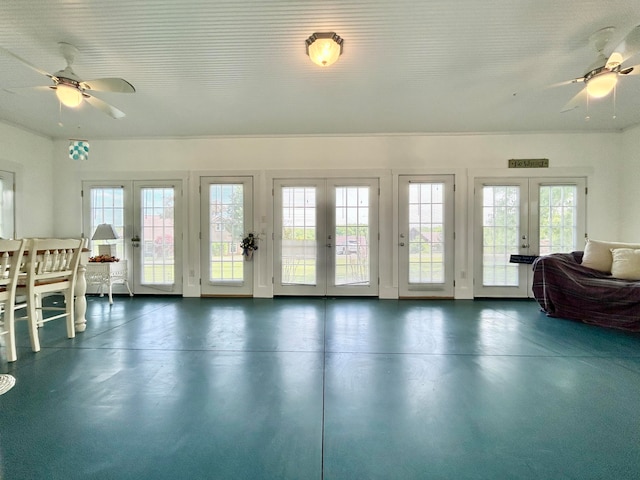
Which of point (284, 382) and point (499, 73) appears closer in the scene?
point (284, 382)

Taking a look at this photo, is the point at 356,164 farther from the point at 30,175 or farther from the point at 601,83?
the point at 30,175

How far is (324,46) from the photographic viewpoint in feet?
7.54

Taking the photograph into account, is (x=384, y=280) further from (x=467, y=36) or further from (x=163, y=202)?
(x=163, y=202)

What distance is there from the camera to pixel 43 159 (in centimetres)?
483

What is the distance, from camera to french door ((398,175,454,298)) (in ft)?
15.6

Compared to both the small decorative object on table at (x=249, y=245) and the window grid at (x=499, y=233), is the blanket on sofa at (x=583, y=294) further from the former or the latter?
the small decorative object on table at (x=249, y=245)

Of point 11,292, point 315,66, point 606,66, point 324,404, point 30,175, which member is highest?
point 315,66

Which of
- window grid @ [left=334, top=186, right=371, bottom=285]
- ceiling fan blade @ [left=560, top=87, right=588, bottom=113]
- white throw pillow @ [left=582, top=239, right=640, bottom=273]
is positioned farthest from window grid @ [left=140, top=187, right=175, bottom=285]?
white throw pillow @ [left=582, top=239, right=640, bottom=273]

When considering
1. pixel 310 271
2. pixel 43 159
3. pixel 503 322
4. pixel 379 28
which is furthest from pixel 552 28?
pixel 43 159

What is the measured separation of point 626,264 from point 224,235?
18.4 ft

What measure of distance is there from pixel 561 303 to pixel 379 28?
3.84 m

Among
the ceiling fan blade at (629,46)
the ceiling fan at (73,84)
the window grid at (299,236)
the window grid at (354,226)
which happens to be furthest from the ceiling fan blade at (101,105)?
the ceiling fan blade at (629,46)

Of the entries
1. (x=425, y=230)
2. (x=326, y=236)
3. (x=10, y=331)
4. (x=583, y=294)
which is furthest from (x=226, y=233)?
(x=583, y=294)

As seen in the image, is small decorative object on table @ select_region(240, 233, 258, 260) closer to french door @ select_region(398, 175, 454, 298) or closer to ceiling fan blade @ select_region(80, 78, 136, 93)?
french door @ select_region(398, 175, 454, 298)
